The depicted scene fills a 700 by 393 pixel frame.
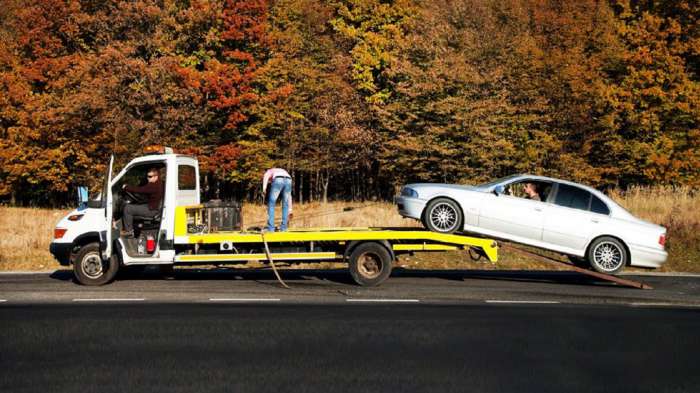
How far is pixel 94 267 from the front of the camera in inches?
551

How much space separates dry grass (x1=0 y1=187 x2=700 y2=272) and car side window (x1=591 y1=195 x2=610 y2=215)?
3.89 metres

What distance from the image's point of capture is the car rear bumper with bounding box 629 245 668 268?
14336 mm

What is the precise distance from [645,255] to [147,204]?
8.71m

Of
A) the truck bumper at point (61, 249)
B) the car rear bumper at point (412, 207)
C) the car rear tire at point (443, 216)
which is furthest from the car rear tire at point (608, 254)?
the truck bumper at point (61, 249)

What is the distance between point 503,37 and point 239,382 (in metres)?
38.9

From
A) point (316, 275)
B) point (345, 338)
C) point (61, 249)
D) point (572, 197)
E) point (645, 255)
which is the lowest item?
point (345, 338)

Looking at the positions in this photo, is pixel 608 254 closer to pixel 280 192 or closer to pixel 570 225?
pixel 570 225

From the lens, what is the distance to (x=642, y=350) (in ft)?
27.8

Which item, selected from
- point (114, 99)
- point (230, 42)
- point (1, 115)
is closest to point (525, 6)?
point (230, 42)

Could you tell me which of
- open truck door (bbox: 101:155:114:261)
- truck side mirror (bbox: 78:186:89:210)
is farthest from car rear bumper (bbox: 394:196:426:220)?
truck side mirror (bbox: 78:186:89:210)

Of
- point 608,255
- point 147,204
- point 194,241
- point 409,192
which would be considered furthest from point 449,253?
point 147,204

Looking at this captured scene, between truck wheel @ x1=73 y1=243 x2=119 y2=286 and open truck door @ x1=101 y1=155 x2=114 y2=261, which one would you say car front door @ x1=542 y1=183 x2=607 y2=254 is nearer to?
open truck door @ x1=101 y1=155 x2=114 y2=261

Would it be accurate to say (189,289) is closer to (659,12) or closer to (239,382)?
(239,382)

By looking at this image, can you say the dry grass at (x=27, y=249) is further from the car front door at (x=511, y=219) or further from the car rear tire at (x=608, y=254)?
the car rear tire at (x=608, y=254)
